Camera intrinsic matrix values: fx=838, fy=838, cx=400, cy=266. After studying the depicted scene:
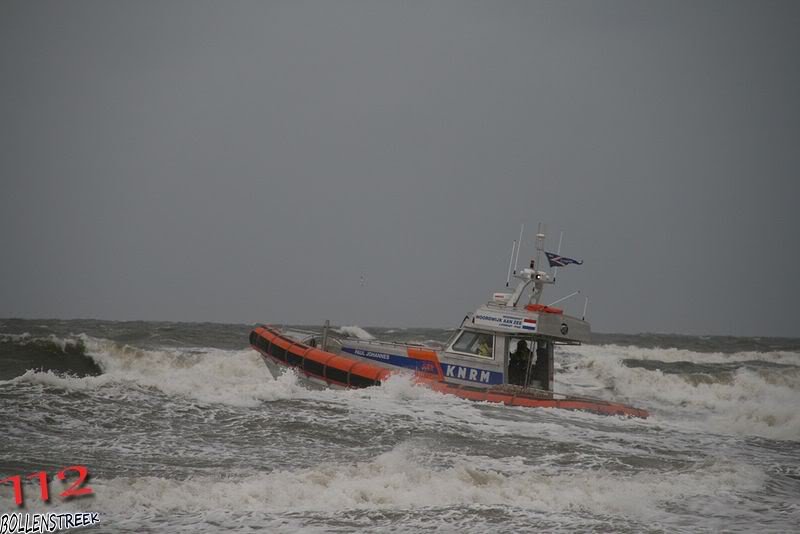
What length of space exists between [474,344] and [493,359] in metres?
0.41

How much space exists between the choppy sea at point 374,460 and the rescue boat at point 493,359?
383 millimetres

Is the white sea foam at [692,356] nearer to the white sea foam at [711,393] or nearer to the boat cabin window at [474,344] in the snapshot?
the white sea foam at [711,393]

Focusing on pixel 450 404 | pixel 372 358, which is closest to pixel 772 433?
pixel 450 404

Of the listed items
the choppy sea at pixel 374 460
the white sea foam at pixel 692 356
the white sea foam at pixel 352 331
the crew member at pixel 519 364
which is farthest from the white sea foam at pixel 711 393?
the white sea foam at pixel 352 331

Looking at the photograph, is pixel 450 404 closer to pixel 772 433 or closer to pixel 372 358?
pixel 372 358

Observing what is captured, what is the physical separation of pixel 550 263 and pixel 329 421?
503cm

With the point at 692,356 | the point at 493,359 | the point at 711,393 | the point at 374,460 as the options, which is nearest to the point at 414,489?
the point at 374,460

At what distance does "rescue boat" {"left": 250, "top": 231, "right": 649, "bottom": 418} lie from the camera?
545 inches

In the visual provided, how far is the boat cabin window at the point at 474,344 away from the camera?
14211 mm

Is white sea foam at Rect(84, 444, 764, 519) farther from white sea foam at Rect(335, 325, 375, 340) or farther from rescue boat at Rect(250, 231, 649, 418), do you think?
white sea foam at Rect(335, 325, 375, 340)

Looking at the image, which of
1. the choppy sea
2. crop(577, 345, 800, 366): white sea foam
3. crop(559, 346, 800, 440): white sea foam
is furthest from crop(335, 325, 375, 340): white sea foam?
the choppy sea

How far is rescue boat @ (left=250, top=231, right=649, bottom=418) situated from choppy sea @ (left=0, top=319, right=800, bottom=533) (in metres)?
0.38

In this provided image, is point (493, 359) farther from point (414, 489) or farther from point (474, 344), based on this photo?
point (414, 489)

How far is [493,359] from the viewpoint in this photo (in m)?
14.2
